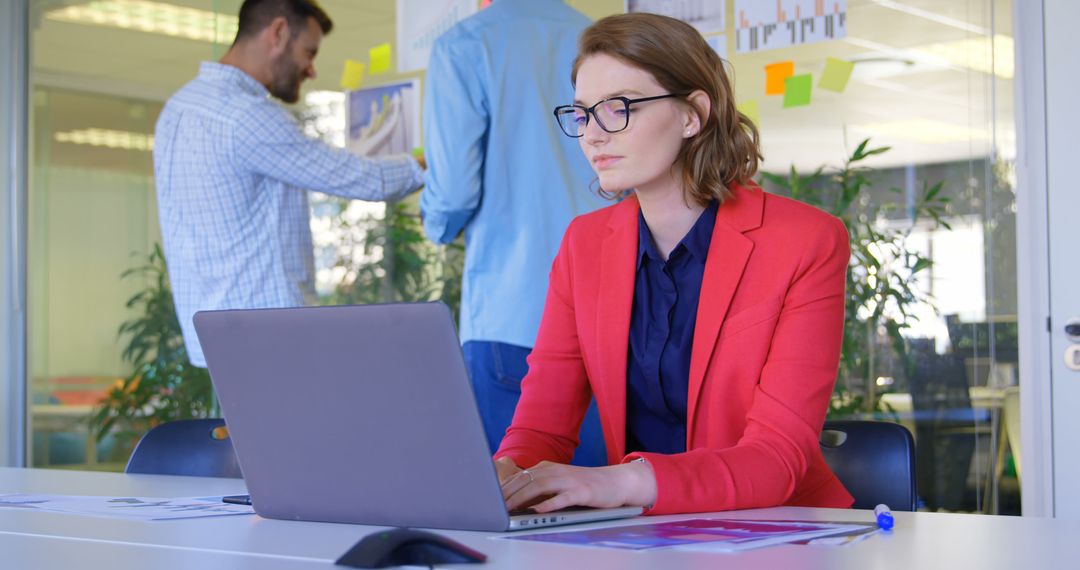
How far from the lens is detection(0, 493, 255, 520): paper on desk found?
139cm

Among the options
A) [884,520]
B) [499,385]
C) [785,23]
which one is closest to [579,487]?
[884,520]

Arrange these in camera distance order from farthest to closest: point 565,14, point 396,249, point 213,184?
point 396,249, point 213,184, point 565,14

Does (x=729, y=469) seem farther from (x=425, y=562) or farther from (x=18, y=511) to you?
(x=18, y=511)

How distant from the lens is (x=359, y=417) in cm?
118

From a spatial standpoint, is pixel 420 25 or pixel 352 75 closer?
pixel 420 25

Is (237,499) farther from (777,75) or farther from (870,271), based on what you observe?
(777,75)

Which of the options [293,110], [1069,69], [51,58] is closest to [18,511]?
[1069,69]

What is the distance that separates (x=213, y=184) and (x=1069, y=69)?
2.00 meters

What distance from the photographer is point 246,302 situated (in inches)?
121

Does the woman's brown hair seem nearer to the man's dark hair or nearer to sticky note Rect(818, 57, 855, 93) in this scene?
sticky note Rect(818, 57, 855, 93)

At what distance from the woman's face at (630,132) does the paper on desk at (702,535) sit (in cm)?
63

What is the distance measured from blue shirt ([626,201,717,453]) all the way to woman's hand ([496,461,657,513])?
1.28 feet

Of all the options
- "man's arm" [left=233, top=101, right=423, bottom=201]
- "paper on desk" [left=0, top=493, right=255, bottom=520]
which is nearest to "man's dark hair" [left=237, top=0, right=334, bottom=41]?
"man's arm" [left=233, top=101, right=423, bottom=201]

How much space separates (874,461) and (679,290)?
1.19 feet
